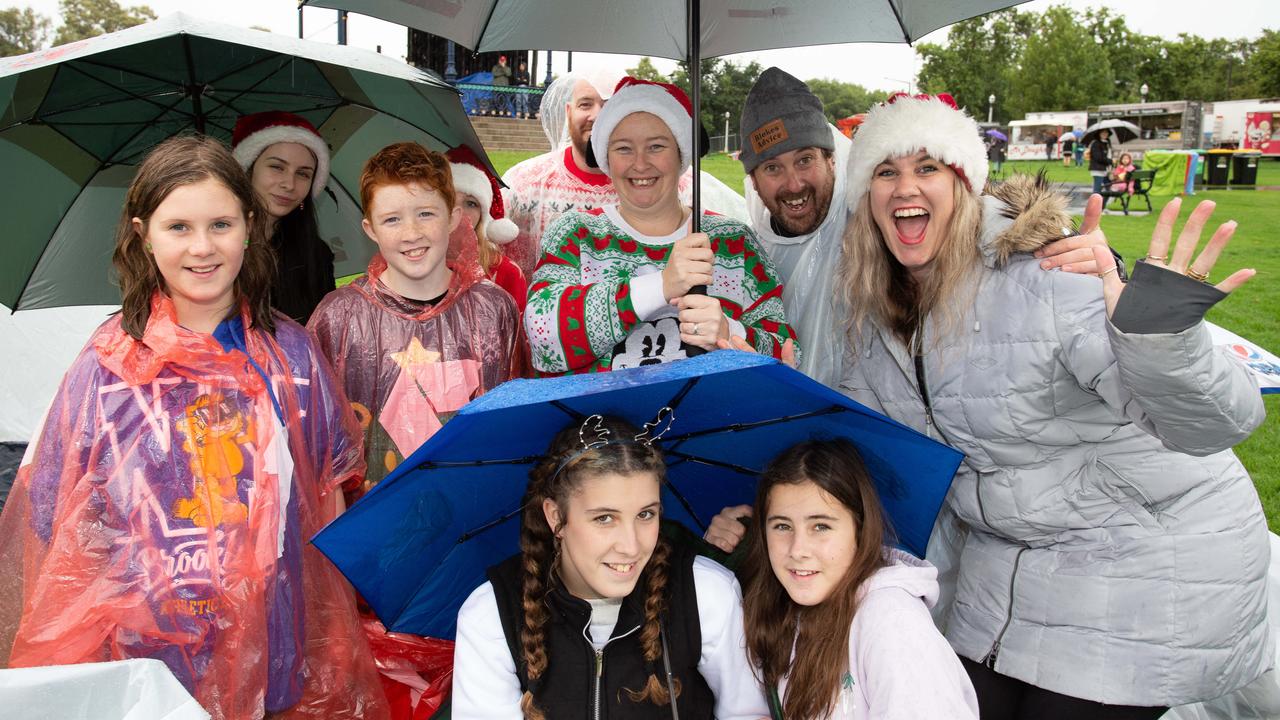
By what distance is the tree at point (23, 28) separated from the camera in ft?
155

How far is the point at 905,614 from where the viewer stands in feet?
6.48

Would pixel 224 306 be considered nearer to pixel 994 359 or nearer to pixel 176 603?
pixel 176 603

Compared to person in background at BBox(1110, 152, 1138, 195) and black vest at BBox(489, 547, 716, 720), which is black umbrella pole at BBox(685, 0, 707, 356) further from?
person in background at BBox(1110, 152, 1138, 195)

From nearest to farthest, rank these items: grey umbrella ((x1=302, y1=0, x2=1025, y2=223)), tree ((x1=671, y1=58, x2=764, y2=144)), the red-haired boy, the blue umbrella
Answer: the blue umbrella
the red-haired boy
grey umbrella ((x1=302, y1=0, x2=1025, y2=223))
tree ((x1=671, y1=58, x2=764, y2=144))

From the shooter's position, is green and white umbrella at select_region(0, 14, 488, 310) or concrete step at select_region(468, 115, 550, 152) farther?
concrete step at select_region(468, 115, 550, 152)

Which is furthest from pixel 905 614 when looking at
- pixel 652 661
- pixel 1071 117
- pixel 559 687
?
pixel 1071 117

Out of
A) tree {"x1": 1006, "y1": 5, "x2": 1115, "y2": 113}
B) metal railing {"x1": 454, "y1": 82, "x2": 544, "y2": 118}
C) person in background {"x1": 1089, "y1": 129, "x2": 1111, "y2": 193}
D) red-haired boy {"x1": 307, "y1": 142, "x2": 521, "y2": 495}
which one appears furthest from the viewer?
tree {"x1": 1006, "y1": 5, "x2": 1115, "y2": 113}

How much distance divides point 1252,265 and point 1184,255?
12483 millimetres

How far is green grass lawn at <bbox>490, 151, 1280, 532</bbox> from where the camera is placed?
18.2 ft

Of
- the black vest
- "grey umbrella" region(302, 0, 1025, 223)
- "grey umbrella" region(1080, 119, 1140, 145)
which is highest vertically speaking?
"grey umbrella" region(1080, 119, 1140, 145)

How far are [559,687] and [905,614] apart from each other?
762mm

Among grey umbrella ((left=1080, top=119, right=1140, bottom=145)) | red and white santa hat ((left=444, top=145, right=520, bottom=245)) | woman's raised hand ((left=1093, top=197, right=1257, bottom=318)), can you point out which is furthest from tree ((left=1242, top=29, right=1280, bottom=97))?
woman's raised hand ((left=1093, top=197, right=1257, bottom=318))

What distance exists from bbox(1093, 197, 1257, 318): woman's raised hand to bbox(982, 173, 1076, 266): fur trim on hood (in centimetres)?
31

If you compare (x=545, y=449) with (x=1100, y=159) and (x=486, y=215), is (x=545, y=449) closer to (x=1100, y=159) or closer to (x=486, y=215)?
(x=486, y=215)
